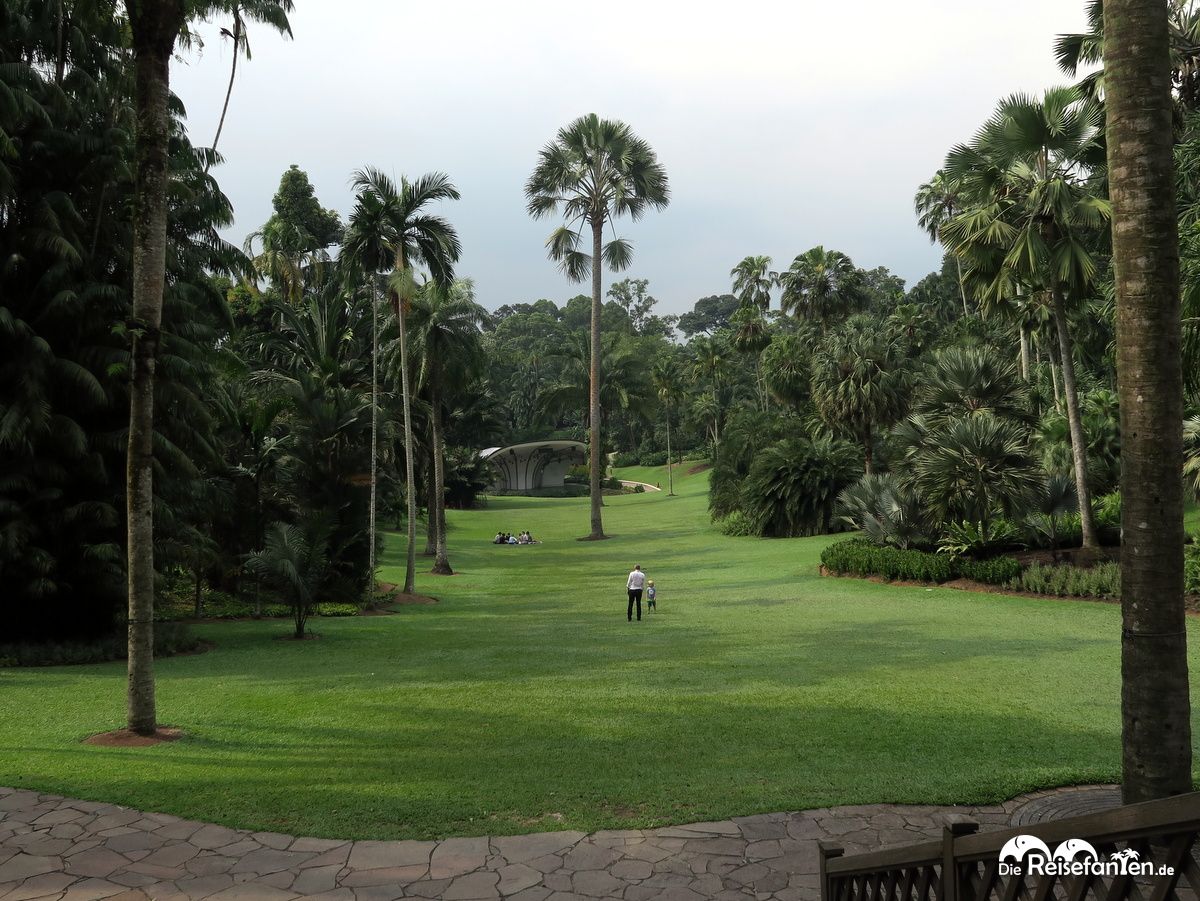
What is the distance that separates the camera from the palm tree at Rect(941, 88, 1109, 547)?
1939 cm

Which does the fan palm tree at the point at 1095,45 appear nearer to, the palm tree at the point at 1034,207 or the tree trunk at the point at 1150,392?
the palm tree at the point at 1034,207

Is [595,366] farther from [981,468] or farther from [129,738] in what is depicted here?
[129,738]

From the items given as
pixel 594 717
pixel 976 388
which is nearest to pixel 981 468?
pixel 976 388

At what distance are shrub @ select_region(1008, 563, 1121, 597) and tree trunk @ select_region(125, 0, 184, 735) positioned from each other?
18414mm

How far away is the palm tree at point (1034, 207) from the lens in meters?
19.4

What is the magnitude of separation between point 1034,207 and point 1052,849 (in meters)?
19.9

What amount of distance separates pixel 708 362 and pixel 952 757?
68592mm

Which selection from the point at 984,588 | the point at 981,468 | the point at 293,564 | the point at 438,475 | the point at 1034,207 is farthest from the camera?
the point at 438,475

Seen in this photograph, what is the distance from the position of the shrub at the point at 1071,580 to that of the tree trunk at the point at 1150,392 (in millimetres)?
15679

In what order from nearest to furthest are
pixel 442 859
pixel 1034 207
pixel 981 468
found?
pixel 442 859, pixel 1034 207, pixel 981 468

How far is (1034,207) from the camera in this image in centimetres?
1958
